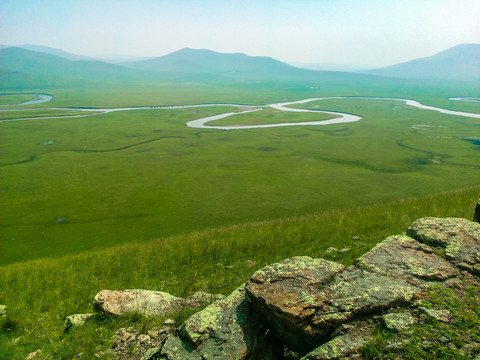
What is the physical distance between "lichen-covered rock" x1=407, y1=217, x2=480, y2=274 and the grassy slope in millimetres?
2714

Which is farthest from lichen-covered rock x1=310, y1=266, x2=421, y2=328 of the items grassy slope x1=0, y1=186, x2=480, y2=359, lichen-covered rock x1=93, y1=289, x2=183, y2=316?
lichen-covered rock x1=93, y1=289, x2=183, y2=316

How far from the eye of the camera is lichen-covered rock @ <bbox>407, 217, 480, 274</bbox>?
6550mm

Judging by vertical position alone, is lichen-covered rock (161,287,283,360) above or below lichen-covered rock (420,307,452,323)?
below

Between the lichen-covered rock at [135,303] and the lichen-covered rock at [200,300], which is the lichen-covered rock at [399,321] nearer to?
the lichen-covered rock at [200,300]

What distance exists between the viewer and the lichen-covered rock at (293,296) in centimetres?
536

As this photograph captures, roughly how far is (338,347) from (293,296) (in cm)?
107

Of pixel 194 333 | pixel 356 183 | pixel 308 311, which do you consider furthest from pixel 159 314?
pixel 356 183

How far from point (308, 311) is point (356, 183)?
47689 millimetres

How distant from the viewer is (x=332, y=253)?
11148 mm

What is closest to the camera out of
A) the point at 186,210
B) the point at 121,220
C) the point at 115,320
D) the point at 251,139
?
the point at 115,320

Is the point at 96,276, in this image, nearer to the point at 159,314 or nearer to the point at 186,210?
the point at 159,314

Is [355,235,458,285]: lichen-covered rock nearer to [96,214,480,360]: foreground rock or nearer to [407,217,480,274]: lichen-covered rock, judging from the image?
[96,214,480,360]: foreground rock

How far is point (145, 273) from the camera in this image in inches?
456

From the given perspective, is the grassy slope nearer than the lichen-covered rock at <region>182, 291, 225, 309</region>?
Yes
